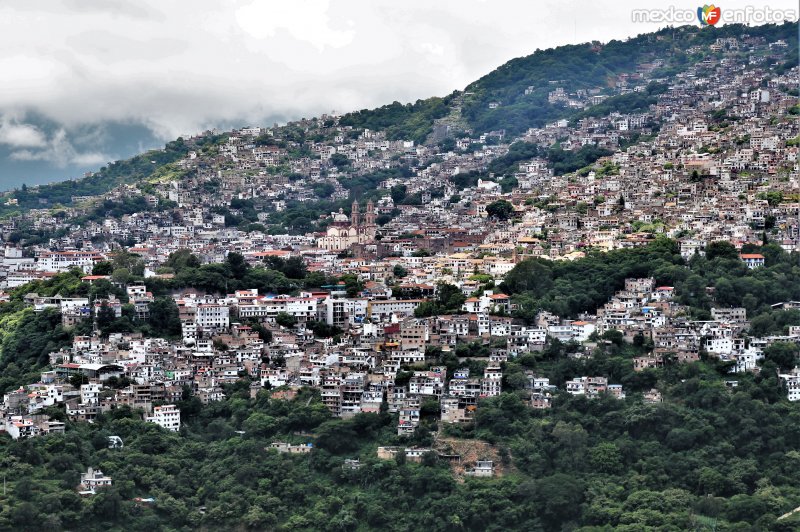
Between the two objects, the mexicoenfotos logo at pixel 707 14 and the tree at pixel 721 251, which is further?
the mexicoenfotos logo at pixel 707 14

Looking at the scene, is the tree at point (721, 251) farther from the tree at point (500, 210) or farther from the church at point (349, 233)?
the church at point (349, 233)

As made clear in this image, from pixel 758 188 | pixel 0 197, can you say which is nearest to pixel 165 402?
pixel 758 188

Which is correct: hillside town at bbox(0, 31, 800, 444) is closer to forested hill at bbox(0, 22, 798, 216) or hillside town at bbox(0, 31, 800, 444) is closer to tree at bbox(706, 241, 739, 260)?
tree at bbox(706, 241, 739, 260)

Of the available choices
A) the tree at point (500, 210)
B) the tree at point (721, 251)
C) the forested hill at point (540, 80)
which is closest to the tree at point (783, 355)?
the tree at point (721, 251)

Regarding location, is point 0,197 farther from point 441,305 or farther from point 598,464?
point 598,464

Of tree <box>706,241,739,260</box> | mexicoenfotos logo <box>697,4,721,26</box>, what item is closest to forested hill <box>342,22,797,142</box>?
mexicoenfotos logo <box>697,4,721,26</box>
